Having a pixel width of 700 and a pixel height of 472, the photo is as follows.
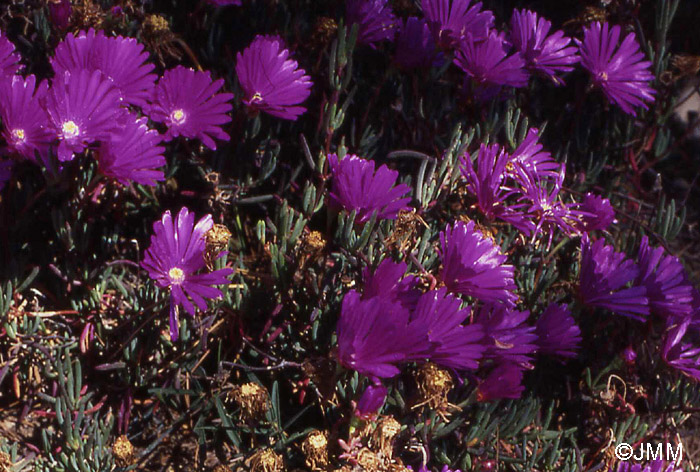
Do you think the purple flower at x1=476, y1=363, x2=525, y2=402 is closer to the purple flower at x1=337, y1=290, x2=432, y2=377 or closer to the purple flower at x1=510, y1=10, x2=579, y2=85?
the purple flower at x1=337, y1=290, x2=432, y2=377

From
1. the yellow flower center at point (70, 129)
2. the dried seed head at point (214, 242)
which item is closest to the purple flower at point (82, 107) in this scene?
the yellow flower center at point (70, 129)

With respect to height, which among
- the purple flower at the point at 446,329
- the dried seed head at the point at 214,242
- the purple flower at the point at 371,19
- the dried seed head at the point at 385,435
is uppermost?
the purple flower at the point at 371,19

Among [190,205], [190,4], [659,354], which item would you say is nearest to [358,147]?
[190,205]

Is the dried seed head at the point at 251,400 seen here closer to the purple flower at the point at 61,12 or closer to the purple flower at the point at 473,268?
the purple flower at the point at 473,268

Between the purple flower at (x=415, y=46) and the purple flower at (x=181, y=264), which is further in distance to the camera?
the purple flower at (x=415, y=46)

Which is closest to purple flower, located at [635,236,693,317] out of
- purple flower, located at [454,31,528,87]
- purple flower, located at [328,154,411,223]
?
purple flower, located at [454,31,528,87]

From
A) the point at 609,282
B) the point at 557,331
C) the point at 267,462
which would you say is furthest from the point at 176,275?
the point at 609,282
